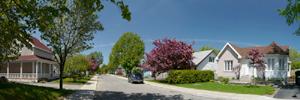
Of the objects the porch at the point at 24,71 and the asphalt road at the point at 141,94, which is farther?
the porch at the point at 24,71

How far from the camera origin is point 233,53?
4278 cm

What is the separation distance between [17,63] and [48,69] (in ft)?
25.0

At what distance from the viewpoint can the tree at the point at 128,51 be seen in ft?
265

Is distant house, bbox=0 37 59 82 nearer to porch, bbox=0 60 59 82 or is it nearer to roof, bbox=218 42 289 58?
porch, bbox=0 60 59 82

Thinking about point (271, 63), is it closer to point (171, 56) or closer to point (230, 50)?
point (230, 50)

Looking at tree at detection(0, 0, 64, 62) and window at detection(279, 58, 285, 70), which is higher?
tree at detection(0, 0, 64, 62)

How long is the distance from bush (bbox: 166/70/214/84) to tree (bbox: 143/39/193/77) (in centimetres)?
219

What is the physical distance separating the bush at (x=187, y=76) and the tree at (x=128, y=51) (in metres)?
41.3

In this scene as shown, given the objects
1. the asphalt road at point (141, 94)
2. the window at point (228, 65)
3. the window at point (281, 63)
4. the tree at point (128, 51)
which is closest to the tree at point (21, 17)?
the asphalt road at point (141, 94)

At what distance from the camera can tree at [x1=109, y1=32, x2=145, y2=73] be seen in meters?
80.9

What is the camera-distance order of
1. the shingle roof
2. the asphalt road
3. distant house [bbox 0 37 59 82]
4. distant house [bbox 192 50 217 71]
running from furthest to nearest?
distant house [bbox 192 50 217 71] < distant house [bbox 0 37 59 82] < the shingle roof < the asphalt road

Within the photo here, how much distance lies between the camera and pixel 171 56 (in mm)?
41562

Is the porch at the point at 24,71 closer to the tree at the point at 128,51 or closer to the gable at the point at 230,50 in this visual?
the gable at the point at 230,50

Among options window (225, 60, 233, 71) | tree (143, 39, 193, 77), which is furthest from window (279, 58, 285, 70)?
tree (143, 39, 193, 77)
